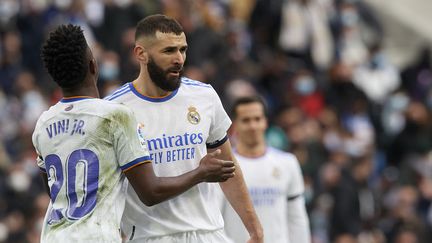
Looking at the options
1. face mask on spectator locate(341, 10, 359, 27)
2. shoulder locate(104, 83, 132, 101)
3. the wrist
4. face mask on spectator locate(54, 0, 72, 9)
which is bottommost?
the wrist

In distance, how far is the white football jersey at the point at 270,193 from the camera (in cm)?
1130

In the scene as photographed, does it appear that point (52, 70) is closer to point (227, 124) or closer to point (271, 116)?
point (227, 124)

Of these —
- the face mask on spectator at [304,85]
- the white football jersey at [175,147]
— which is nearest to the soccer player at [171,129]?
the white football jersey at [175,147]

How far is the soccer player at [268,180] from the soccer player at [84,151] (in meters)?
3.64

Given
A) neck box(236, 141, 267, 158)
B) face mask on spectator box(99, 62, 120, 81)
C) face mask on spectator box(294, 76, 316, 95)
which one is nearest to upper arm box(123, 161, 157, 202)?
neck box(236, 141, 267, 158)

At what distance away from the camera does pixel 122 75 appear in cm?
1930

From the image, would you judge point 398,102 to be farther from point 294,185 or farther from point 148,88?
point 148,88

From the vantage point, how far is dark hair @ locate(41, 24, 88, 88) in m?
7.70

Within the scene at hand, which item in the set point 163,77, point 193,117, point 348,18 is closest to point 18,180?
point 193,117

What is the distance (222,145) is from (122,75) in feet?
34.6

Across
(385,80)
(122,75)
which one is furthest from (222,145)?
(385,80)

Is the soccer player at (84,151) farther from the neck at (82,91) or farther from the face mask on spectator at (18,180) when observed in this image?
the face mask on spectator at (18,180)

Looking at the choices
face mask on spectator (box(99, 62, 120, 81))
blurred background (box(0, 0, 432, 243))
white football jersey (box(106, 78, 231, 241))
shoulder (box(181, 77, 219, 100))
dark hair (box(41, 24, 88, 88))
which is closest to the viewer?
dark hair (box(41, 24, 88, 88))

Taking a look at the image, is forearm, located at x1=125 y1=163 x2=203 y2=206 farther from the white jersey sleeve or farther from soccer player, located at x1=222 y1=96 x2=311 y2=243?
the white jersey sleeve
